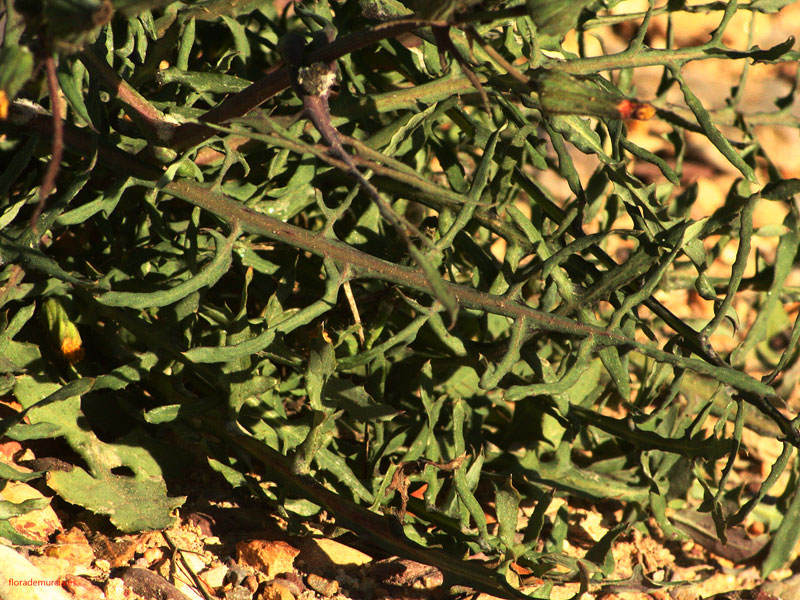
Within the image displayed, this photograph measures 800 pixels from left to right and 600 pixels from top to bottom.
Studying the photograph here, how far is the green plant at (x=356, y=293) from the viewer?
1.21 metres

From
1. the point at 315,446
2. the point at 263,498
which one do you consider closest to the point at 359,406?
the point at 315,446

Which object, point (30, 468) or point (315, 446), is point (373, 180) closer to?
point (315, 446)

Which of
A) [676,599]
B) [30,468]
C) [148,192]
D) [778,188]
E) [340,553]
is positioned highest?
[778,188]

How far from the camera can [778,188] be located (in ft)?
3.91

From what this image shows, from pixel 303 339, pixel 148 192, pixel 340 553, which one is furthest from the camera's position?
pixel 303 339

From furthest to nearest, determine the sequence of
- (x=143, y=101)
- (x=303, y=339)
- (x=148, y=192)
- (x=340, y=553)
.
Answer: (x=303, y=339) → (x=340, y=553) → (x=148, y=192) → (x=143, y=101)

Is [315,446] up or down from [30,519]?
up

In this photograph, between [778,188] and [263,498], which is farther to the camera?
[263,498]

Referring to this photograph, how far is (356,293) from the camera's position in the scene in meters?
1.55

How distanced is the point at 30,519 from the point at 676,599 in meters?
1.19

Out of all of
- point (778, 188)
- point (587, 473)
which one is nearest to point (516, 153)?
point (778, 188)

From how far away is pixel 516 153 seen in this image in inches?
53.9

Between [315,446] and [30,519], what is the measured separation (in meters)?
0.47

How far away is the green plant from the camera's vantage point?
1211 millimetres
